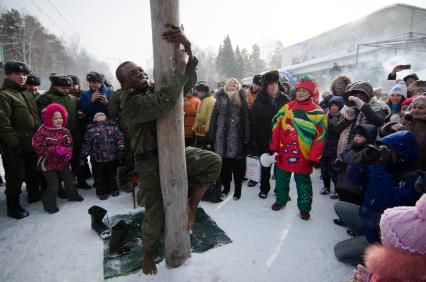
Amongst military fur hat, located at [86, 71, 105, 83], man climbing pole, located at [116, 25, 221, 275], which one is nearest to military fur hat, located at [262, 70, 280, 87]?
man climbing pole, located at [116, 25, 221, 275]

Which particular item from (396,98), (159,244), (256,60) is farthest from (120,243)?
(256,60)

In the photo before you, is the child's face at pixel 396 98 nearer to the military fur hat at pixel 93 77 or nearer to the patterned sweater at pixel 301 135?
the patterned sweater at pixel 301 135

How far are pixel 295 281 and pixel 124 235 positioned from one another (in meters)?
2.06

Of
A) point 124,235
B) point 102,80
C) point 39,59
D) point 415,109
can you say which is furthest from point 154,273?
point 39,59

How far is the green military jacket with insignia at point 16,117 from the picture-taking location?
3721 mm

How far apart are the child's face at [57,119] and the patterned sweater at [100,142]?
1.66ft

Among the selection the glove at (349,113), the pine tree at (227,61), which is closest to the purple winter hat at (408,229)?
the glove at (349,113)

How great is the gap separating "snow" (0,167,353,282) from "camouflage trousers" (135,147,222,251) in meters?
0.50

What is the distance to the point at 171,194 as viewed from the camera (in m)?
2.44

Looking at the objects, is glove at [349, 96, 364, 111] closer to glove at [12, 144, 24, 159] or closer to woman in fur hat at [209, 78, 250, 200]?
woman in fur hat at [209, 78, 250, 200]

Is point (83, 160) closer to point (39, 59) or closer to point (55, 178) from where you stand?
point (55, 178)

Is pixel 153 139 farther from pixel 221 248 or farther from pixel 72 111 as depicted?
pixel 72 111

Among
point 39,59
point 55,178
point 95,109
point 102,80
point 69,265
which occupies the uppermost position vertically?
point 39,59

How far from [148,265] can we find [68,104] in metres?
3.54
